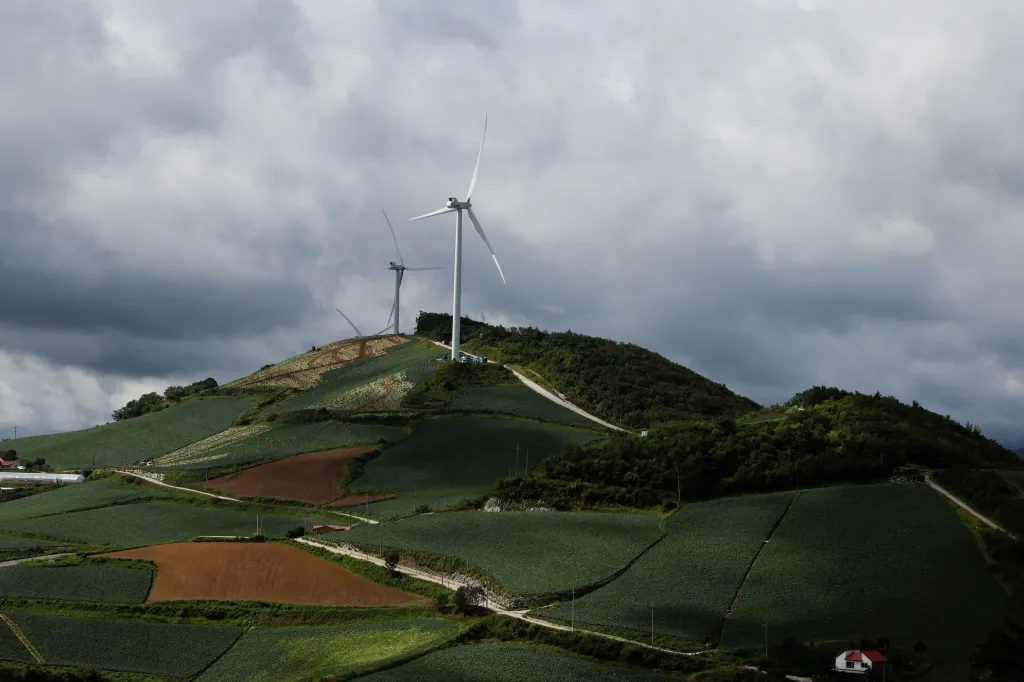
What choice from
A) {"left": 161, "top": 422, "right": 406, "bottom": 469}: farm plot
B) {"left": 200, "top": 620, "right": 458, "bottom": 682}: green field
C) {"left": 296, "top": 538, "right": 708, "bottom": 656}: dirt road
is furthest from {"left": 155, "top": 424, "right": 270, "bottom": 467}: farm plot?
{"left": 200, "top": 620, "right": 458, "bottom": 682}: green field

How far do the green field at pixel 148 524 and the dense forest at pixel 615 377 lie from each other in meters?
55.6

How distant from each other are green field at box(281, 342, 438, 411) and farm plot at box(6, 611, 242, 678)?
7718 cm

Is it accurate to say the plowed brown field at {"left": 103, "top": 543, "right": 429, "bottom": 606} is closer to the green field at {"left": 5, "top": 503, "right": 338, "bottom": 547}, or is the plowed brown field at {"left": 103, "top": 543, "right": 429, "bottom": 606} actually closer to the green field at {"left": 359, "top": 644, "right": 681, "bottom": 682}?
the green field at {"left": 5, "top": 503, "right": 338, "bottom": 547}

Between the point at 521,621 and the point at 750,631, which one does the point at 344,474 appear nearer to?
the point at 521,621

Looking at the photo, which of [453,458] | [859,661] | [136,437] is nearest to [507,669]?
[859,661]

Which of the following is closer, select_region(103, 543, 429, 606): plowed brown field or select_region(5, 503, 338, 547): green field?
select_region(103, 543, 429, 606): plowed brown field

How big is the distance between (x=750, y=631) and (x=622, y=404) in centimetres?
9052

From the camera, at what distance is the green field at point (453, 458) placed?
11731cm

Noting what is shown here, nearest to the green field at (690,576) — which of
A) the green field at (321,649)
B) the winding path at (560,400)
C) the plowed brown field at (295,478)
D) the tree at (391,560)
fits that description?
the green field at (321,649)

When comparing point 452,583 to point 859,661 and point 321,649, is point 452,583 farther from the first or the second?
point 859,661

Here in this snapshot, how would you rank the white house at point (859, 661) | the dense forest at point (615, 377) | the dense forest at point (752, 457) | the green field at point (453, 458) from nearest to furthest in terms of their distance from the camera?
the white house at point (859, 661)
the dense forest at point (752, 457)
the green field at point (453, 458)
the dense forest at point (615, 377)

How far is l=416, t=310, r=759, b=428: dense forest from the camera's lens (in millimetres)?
153750

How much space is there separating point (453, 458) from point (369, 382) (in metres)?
44.3

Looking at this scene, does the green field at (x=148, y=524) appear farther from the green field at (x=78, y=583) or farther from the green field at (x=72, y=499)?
the green field at (x=78, y=583)
